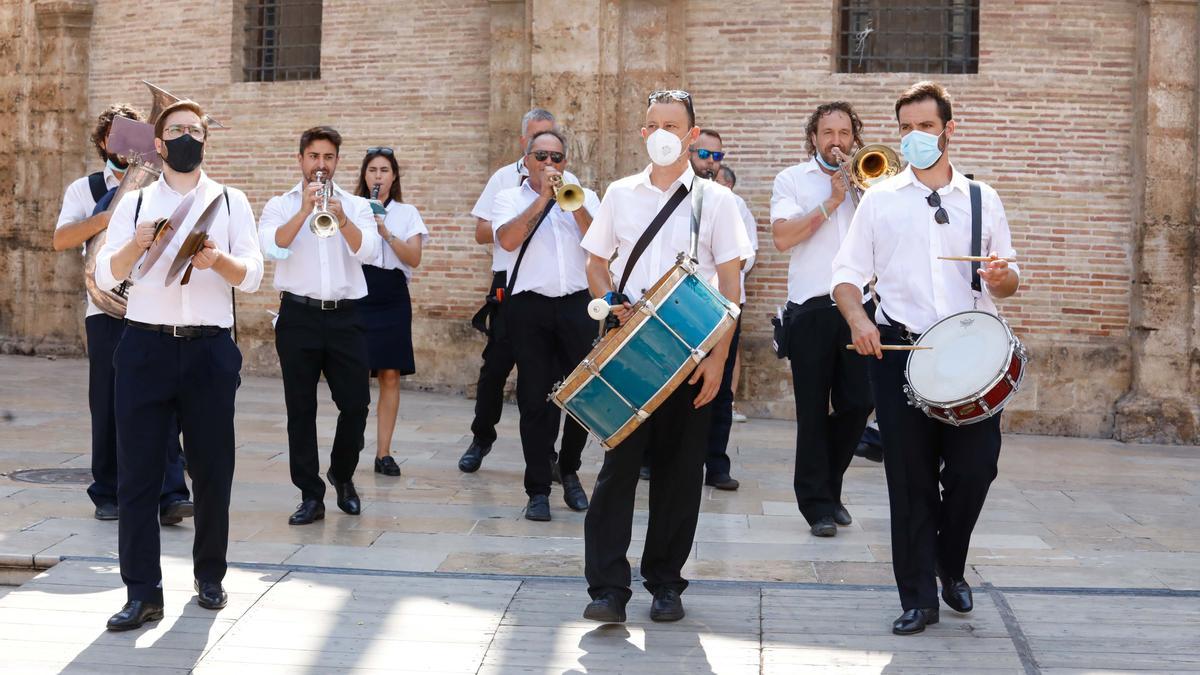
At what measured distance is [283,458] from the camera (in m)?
8.79

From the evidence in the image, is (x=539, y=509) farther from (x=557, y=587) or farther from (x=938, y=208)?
(x=938, y=208)

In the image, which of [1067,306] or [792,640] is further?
[1067,306]

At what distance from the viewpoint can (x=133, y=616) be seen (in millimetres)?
4875

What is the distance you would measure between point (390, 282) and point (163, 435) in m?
3.21

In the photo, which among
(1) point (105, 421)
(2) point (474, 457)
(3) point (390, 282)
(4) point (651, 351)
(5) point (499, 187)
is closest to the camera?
(4) point (651, 351)

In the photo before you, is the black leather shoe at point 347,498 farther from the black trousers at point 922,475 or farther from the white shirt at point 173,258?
the black trousers at point 922,475

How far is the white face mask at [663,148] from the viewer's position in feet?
16.6

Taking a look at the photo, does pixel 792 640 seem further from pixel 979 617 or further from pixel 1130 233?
pixel 1130 233

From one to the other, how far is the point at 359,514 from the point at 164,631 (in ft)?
7.26

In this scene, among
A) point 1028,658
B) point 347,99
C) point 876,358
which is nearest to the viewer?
point 1028,658

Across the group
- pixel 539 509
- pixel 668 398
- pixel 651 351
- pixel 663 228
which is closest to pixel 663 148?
pixel 663 228

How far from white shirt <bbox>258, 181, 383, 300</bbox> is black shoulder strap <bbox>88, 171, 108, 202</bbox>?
29.6 inches

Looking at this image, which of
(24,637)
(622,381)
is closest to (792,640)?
(622,381)

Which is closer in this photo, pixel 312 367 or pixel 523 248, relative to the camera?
pixel 312 367
